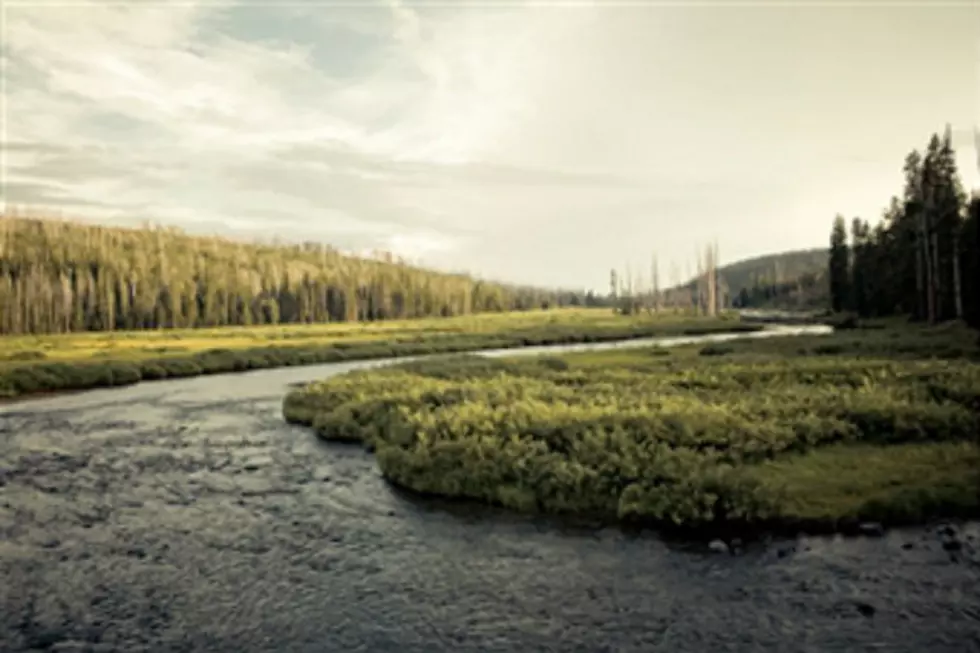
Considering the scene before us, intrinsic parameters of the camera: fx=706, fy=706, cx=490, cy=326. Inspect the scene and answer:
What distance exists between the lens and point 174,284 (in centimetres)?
10312

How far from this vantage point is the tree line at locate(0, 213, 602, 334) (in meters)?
52.4

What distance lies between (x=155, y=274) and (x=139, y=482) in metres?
86.8

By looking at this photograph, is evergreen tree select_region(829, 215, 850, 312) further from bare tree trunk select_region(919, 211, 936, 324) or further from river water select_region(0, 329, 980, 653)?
river water select_region(0, 329, 980, 653)

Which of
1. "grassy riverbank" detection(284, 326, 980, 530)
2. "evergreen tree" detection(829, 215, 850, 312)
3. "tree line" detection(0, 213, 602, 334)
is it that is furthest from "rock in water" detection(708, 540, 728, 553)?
"evergreen tree" detection(829, 215, 850, 312)

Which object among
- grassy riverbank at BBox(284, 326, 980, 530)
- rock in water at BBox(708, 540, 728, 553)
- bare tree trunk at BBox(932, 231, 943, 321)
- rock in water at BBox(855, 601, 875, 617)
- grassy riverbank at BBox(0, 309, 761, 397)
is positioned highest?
bare tree trunk at BBox(932, 231, 943, 321)

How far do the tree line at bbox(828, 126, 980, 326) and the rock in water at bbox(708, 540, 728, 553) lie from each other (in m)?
47.8

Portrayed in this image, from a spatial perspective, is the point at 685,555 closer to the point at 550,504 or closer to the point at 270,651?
the point at 550,504

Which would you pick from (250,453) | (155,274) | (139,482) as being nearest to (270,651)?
(139,482)

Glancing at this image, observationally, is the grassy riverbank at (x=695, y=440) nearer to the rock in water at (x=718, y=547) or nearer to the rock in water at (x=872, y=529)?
the rock in water at (x=872, y=529)

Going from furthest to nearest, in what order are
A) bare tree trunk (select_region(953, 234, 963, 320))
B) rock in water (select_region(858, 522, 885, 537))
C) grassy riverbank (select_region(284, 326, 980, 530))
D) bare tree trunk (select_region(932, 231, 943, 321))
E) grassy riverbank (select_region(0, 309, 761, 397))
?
1. bare tree trunk (select_region(932, 231, 943, 321))
2. bare tree trunk (select_region(953, 234, 963, 320))
3. grassy riverbank (select_region(0, 309, 761, 397))
4. grassy riverbank (select_region(284, 326, 980, 530))
5. rock in water (select_region(858, 522, 885, 537))

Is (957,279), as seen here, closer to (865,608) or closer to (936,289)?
(936,289)

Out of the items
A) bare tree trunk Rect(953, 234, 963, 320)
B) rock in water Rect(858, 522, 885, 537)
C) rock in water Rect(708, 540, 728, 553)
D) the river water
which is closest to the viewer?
the river water

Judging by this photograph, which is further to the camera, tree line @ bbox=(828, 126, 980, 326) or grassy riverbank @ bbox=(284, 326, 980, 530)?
tree line @ bbox=(828, 126, 980, 326)

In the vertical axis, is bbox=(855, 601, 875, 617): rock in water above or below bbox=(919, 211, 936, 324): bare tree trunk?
below
